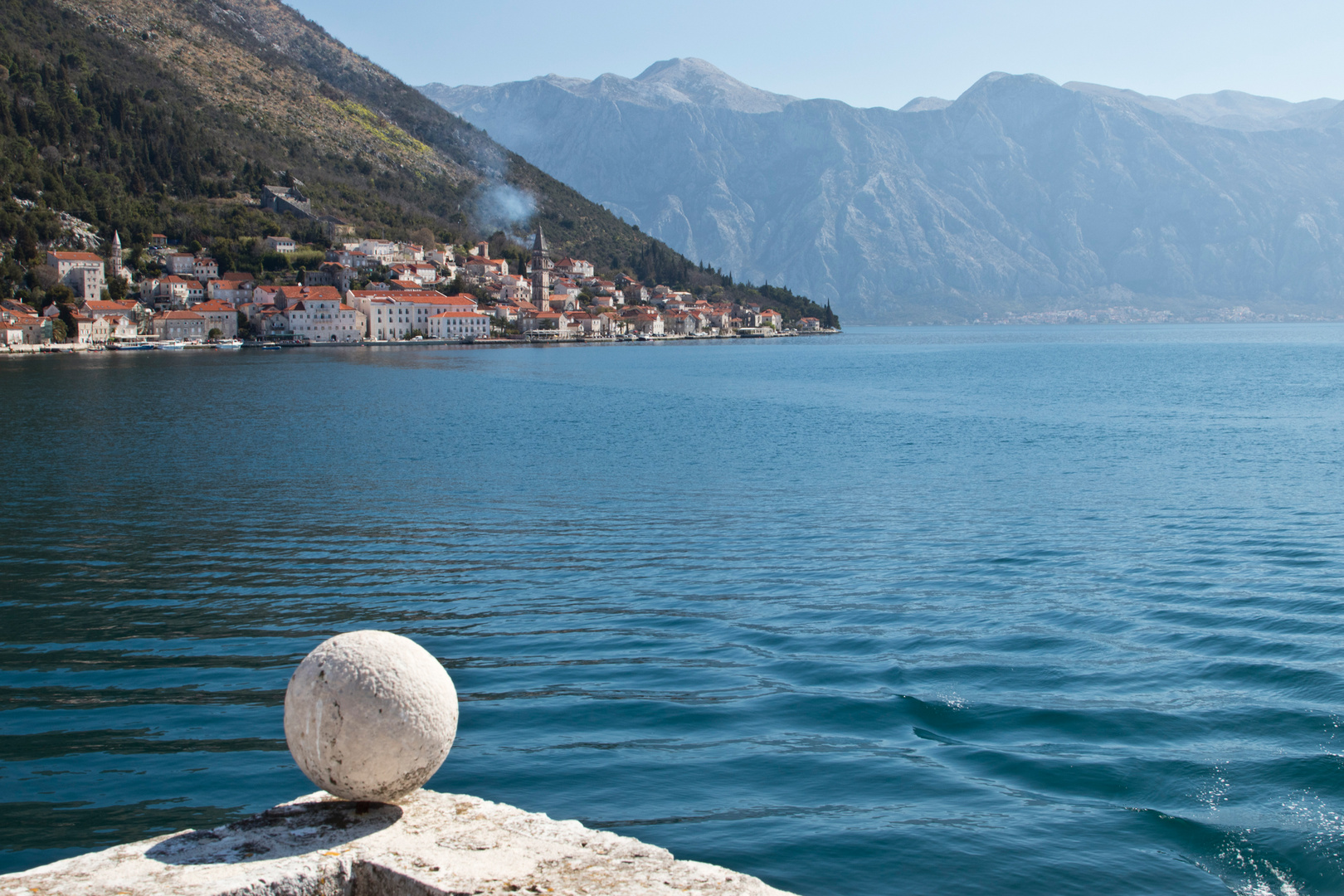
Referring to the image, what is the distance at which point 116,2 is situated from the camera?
169875mm

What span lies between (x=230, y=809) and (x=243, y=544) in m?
10.7

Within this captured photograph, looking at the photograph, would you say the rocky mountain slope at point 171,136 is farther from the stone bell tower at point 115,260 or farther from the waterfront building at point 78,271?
the stone bell tower at point 115,260

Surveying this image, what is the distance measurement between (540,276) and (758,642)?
514 ft

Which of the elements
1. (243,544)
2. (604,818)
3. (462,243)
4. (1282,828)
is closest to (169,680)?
(604,818)

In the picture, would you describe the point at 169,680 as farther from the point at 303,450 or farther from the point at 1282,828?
the point at 303,450

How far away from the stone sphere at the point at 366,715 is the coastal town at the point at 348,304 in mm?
106673

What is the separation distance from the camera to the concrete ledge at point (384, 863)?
433 centimetres

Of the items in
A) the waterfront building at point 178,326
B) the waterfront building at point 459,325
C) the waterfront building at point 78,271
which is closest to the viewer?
the waterfront building at point 78,271

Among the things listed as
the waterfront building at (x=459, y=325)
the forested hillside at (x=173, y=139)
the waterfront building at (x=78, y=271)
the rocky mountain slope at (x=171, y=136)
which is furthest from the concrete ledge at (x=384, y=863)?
the waterfront building at (x=459, y=325)

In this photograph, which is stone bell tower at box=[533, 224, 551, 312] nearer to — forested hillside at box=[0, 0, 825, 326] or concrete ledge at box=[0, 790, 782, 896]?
forested hillside at box=[0, 0, 825, 326]

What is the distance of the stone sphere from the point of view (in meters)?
4.94

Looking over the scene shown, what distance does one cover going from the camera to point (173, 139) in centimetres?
14488

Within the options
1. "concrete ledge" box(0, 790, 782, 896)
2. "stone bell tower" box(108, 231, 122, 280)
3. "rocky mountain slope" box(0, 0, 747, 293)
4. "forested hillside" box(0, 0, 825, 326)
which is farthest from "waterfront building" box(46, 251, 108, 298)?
"concrete ledge" box(0, 790, 782, 896)

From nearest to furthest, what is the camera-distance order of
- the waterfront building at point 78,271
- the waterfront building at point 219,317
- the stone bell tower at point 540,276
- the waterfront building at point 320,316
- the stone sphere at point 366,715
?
the stone sphere at point 366,715 → the waterfront building at point 78,271 → the waterfront building at point 219,317 → the waterfront building at point 320,316 → the stone bell tower at point 540,276
